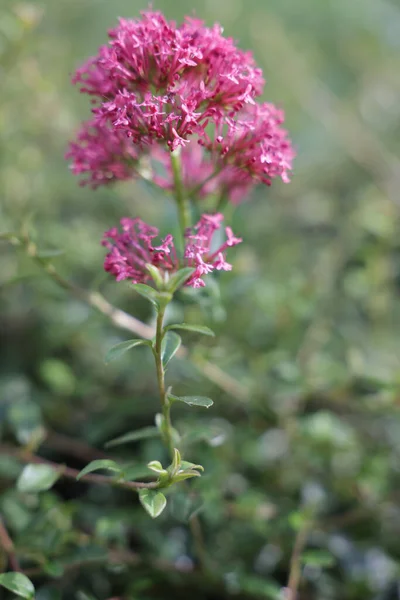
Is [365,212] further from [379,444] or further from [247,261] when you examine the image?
[379,444]

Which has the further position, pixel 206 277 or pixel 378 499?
pixel 378 499

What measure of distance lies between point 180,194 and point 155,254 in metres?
0.13

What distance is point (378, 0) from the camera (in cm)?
255

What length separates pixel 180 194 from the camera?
2.60 feet

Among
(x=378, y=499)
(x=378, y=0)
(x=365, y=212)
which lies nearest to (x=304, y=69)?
(x=365, y=212)

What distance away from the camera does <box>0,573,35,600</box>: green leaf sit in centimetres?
69

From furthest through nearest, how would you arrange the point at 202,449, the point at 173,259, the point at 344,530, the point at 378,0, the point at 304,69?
the point at 378,0, the point at 304,69, the point at 344,530, the point at 202,449, the point at 173,259

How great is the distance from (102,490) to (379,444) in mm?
513

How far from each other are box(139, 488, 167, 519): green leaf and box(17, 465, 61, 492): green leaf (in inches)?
7.2

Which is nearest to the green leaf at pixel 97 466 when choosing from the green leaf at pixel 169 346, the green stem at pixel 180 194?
the green leaf at pixel 169 346

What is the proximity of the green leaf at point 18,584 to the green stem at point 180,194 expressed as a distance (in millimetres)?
438

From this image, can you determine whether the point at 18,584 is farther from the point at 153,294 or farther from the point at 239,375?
the point at 239,375

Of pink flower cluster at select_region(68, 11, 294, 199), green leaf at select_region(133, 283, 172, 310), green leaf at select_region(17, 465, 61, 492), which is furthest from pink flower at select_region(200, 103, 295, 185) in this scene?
green leaf at select_region(17, 465, 61, 492)

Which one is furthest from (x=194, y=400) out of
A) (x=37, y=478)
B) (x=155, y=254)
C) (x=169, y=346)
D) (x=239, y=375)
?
(x=239, y=375)
